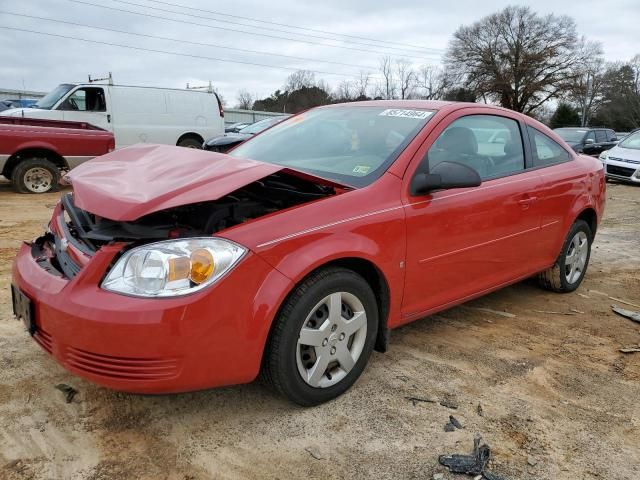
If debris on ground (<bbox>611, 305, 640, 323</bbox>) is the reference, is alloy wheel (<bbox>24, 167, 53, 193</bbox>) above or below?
above

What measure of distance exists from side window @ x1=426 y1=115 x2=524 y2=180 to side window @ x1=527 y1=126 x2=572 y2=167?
0.16m

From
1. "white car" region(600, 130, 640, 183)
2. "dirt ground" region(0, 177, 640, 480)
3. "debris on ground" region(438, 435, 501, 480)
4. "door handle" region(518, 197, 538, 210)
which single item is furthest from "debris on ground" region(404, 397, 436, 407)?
"white car" region(600, 130, 640, 183)

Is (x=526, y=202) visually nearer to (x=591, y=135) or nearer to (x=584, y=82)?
(x=591, y=135)

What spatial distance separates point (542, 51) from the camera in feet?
177

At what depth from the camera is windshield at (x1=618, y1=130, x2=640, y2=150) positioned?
13243 mm

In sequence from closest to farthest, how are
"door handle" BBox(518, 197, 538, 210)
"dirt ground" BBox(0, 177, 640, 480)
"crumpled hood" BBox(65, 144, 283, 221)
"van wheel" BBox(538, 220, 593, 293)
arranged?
"dirt ground" BBox(0, 177, 640, 480), "crumpled hood" BBox(65, 144, 283, 221), "door handle" BBox(518, 197, 538, 210), "van wheel" BBox(538, 220, 593, 293)

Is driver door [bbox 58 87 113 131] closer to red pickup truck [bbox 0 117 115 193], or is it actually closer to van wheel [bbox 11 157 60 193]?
red pickup truck [bbox 0 117 115 193]

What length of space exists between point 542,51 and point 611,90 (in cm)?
1435

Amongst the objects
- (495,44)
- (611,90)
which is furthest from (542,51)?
(611,90)

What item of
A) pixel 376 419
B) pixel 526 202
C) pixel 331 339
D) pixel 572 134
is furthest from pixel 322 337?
pixel 572 134

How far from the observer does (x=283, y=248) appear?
7.82 ft

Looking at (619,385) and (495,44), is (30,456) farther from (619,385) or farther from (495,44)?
(495,44)

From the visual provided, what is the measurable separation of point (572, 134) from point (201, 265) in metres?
16.6

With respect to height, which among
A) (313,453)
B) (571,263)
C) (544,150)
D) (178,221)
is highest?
(544,150)
